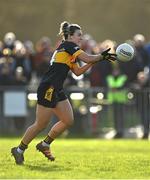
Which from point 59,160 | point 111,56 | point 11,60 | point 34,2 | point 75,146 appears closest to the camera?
point 111,56

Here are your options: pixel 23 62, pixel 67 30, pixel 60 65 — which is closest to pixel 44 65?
pixel 23 62

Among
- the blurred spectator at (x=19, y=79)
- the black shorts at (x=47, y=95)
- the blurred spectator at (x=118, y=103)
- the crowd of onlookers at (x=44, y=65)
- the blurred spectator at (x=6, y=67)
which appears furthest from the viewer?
the crowd of onlookers at (x=44, y=65)

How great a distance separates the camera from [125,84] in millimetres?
23203

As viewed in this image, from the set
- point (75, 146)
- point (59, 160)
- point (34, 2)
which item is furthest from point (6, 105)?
point (34, 2)

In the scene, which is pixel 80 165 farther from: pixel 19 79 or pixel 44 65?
pixel 44 65

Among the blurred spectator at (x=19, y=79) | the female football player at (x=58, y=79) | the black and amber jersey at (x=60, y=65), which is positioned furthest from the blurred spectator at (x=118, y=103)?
the black and amber jersey at (x=60, y=65)

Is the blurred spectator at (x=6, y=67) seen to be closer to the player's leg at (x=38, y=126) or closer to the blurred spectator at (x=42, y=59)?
the blurred spectator at (x=42, y=59)

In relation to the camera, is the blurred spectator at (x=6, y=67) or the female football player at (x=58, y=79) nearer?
the female football player at (x=58, y=79)

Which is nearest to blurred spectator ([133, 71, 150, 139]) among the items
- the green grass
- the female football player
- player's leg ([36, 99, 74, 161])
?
the green grass

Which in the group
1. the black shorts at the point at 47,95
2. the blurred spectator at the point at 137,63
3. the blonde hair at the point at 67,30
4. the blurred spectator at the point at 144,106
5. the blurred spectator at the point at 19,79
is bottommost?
the blurred spectator at the point at 144,106

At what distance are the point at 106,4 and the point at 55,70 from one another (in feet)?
78.8

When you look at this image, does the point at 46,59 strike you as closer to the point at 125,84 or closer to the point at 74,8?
the point at 125,84

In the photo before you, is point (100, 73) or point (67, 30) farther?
point (100, 73)

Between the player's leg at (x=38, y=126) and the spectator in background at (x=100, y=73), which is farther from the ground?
the spectator in background at (x=100, y=73)
